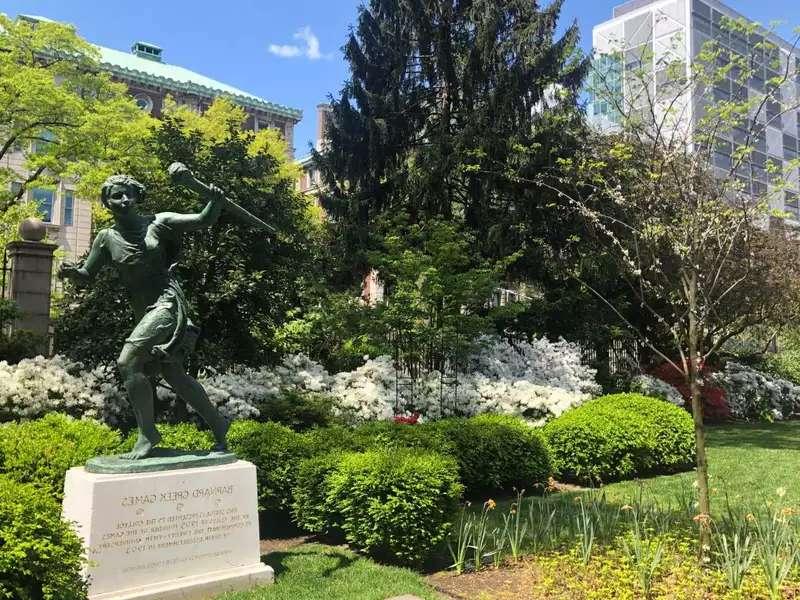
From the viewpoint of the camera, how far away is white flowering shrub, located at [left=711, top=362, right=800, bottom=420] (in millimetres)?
20703

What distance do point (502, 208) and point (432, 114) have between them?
3.57 meters

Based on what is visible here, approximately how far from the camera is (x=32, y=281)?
12.8 metres

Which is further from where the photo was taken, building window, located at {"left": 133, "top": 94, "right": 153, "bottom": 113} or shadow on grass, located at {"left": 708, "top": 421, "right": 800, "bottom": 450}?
building window, located at {"left": 133, "top": 94, "right": 153, "bottom": 113}

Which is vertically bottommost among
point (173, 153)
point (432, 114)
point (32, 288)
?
point (32, 288)

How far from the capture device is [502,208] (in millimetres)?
17125

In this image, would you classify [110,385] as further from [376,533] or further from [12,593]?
[12,593]

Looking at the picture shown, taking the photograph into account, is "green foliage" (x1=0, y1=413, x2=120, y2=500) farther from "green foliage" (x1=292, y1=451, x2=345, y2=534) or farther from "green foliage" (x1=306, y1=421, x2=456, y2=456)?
"green foliage" (x1=306, y1=421, x2=456, y2=456)

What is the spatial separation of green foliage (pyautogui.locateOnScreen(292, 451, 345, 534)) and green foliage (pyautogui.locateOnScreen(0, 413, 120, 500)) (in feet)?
6.49

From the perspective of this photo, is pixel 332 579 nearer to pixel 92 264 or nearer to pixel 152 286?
pixel 152 286

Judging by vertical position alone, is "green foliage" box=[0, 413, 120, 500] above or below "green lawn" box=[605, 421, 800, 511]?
above

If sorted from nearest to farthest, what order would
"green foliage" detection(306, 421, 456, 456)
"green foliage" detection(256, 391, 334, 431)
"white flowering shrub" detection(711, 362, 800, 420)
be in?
1. "green foliage" detection(306, 421, 456, 456)
2. "green foliage" detection(256, 391, 334, 431)
3. "white flowering shrub" detection(711, 362, 800, 420)

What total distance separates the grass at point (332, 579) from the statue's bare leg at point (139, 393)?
4.32 ft

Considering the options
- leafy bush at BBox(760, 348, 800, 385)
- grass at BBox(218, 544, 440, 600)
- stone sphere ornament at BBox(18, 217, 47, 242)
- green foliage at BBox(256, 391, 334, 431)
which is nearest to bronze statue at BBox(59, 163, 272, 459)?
grass at BBox(218, 544, 440, 600)

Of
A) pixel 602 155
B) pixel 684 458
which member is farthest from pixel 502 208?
pixel 684 458
